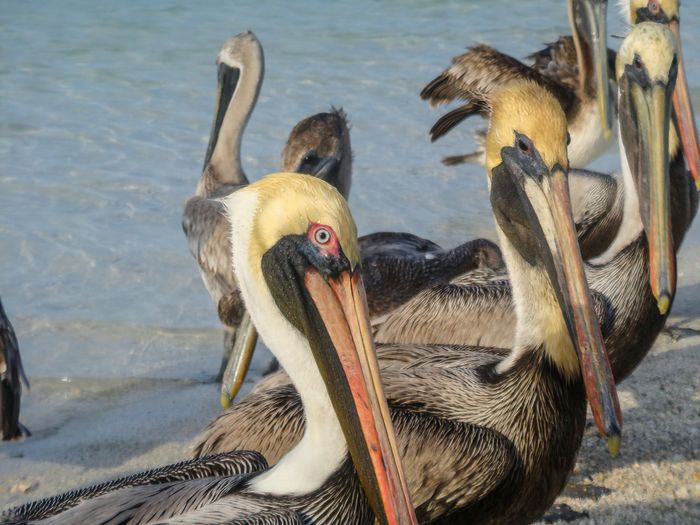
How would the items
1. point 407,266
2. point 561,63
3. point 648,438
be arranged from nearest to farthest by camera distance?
point 648,438
point 407,266
point 561,63

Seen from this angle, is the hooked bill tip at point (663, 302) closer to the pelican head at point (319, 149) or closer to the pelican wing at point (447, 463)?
the pelican wing at point (447, 463)

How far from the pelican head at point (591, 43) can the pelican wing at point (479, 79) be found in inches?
6.3

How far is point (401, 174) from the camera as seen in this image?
8.85m

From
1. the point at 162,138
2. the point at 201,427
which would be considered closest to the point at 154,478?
the point at 201,427

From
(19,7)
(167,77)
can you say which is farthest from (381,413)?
(19,7)

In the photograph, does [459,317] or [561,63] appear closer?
[459,317]

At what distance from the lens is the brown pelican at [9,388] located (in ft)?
14.6

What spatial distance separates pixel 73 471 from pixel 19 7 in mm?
11777

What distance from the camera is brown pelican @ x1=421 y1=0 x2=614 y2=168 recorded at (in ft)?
21.8

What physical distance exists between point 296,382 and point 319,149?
309 cm

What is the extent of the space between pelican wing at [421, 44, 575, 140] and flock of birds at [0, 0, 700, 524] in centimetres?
132

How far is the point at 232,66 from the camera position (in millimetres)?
6469

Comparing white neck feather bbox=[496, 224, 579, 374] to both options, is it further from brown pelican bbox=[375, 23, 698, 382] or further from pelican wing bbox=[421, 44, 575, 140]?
pelican wing bbox=[421, 44, 575, 140]

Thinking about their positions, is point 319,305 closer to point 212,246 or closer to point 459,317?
point 459,317
